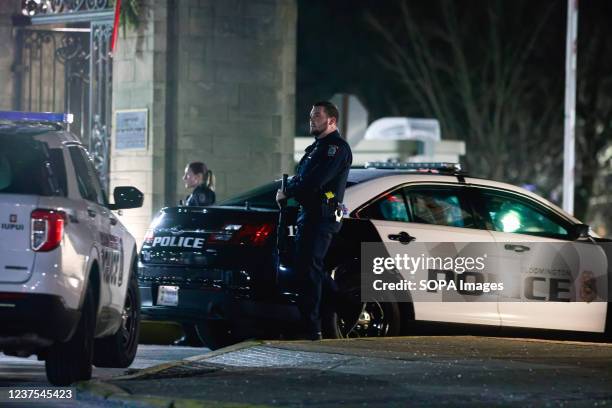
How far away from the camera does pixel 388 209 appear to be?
11.5 m

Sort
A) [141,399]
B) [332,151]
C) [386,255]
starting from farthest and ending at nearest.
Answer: [386,255] < [332,151] < [141,399]

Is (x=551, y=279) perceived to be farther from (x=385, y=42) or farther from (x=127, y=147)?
(x=385, y=42)

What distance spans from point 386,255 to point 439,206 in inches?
33.3

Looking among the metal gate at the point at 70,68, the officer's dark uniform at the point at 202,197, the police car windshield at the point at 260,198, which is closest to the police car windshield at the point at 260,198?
the police car windshield at the point at 260,198

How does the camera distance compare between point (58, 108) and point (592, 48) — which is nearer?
point (58, 108)

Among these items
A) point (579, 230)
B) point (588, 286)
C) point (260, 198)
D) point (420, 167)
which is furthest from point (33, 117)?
point (588, 286)

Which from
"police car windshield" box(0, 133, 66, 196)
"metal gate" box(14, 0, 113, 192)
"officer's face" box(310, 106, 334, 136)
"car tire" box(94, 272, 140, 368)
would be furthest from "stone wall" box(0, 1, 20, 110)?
"police car windshield" box(0, 133, 66, 196)

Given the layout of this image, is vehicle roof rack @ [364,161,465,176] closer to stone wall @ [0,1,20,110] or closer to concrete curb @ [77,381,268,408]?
concrete curb @ [77,381,268,408]

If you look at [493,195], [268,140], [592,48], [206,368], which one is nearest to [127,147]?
[268,140]

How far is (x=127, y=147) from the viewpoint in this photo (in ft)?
59.4

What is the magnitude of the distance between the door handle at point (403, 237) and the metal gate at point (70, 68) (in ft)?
24.9

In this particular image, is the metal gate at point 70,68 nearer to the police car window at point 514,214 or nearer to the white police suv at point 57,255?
the police car window at point 514,214

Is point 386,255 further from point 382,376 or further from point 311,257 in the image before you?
point 382,376

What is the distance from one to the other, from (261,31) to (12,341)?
10487mm
